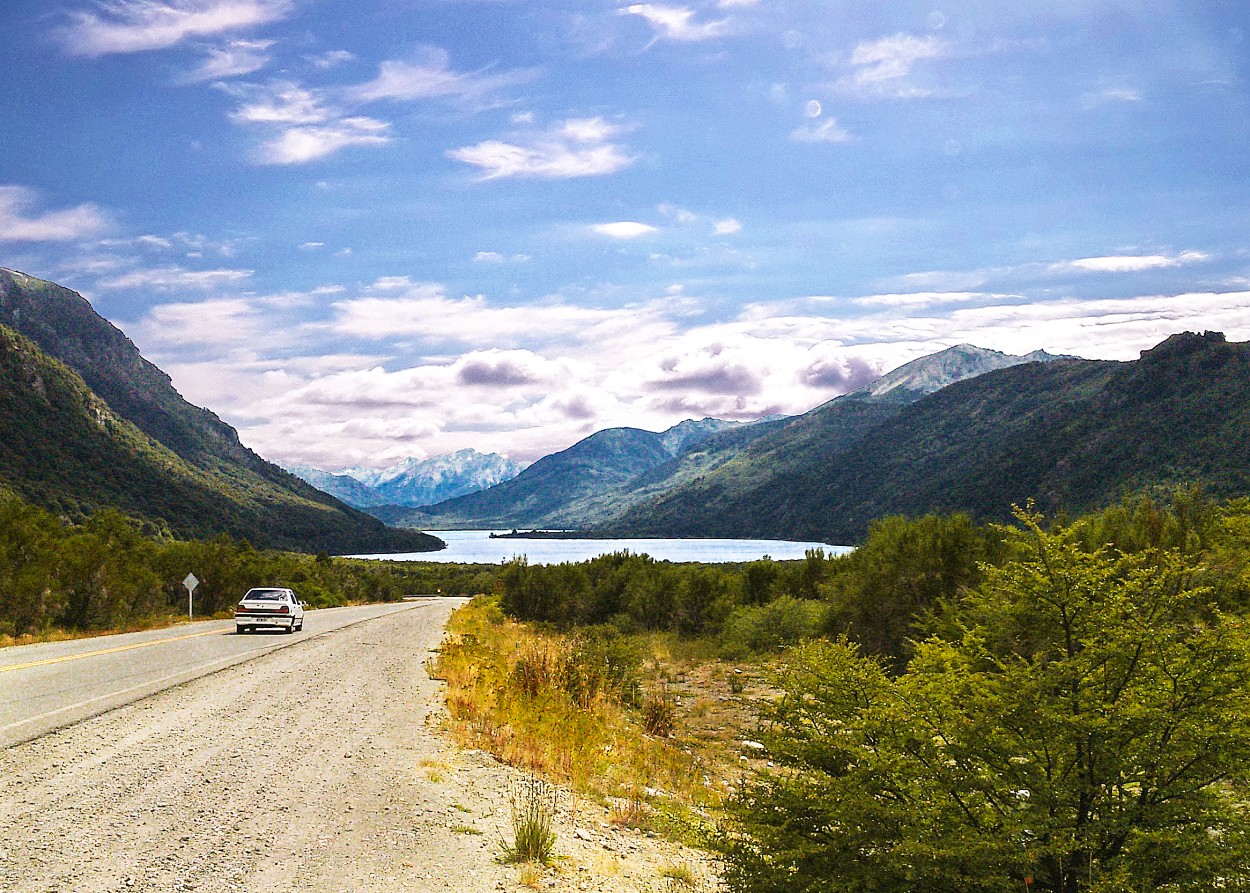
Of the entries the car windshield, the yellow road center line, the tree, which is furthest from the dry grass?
the car windshield

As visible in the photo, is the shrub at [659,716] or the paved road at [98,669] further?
the shrub at [659,716]

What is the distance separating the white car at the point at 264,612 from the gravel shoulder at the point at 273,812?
16.4m

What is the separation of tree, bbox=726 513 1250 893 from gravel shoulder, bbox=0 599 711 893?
8.01 feet

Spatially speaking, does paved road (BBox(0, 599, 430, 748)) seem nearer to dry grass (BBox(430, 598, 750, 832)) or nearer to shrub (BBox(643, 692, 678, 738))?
dry grass (BBox(430, 598, 750, 832))

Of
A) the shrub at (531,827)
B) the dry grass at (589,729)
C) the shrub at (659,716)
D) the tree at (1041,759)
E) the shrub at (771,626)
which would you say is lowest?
the shrub at (771,626)

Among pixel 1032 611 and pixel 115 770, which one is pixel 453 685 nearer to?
pixel 115 770

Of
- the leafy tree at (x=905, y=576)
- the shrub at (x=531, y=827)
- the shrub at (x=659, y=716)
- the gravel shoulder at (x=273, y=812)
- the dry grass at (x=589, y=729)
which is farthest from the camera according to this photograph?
the leafy tree at (x=905, y=576)

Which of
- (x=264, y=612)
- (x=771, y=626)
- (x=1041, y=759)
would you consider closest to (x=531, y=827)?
(x=1041, y=759)

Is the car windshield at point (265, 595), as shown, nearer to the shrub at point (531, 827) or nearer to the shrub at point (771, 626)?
the shrub at point (771, 626)

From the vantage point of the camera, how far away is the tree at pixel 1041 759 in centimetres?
445

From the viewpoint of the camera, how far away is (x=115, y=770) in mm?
8867

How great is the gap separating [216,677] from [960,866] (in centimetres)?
1617

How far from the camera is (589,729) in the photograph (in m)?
12.6

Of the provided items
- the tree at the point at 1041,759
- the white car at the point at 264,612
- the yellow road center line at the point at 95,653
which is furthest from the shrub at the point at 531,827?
the white car at the point at 264,612
